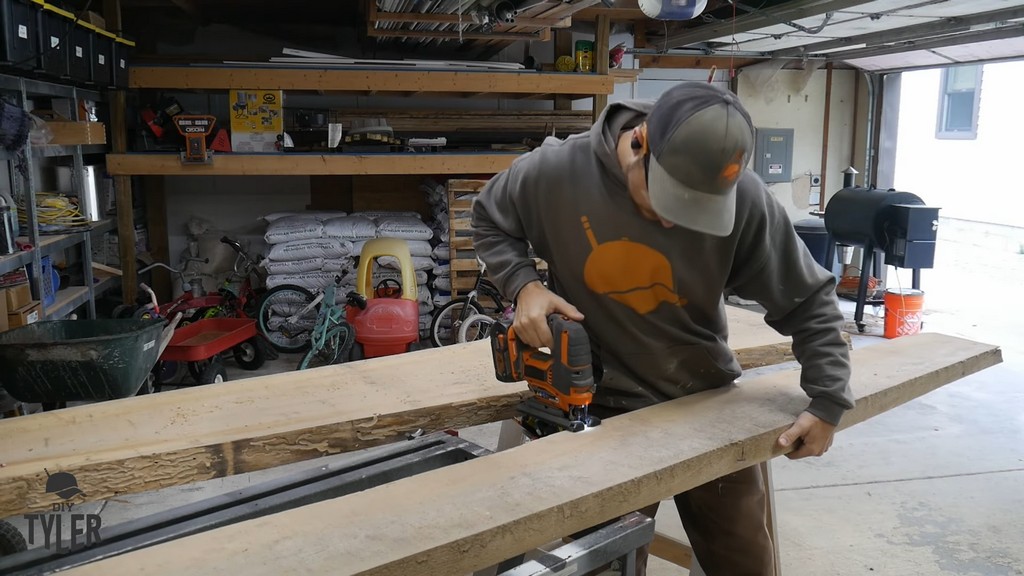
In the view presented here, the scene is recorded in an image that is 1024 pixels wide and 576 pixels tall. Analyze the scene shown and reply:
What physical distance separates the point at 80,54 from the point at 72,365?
2.09m

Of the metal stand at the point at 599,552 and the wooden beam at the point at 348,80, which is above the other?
the wooden beam at the point at 348,80

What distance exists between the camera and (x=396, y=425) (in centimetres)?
177

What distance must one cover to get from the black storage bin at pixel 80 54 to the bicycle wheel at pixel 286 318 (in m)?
1.71

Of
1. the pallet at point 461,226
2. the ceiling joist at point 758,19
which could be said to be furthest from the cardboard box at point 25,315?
the ceiling joist at point 758,19

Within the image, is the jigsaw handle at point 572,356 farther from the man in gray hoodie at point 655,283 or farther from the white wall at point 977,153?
the white wall at point 977,153

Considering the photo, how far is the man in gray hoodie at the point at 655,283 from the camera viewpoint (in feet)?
5.61

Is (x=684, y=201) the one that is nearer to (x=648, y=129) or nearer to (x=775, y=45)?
(x=648, y=129)

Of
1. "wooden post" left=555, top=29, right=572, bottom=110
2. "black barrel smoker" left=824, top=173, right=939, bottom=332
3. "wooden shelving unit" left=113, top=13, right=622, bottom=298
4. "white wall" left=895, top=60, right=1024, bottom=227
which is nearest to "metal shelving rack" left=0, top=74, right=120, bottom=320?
"wooden shelving unit" left=113, top=13, right=622, bottom=298

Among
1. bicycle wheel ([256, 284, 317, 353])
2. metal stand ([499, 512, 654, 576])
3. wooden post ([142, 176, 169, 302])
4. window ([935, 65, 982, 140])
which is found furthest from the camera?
window ([935, 65, 982, 140])

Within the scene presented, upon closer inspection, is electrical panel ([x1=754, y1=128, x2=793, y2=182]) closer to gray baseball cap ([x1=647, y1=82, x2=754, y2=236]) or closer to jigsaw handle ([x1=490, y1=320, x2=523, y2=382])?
jigsaw handle ([x1=490, y1=320, x2=523, y2=382])

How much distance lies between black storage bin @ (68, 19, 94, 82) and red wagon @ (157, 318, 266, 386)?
1503 mm

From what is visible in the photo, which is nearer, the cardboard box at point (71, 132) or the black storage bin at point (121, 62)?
the cardboard box at point (71, 132)

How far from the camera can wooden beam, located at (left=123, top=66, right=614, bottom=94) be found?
188 inches

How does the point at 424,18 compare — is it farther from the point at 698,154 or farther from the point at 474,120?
the point at 698,154
